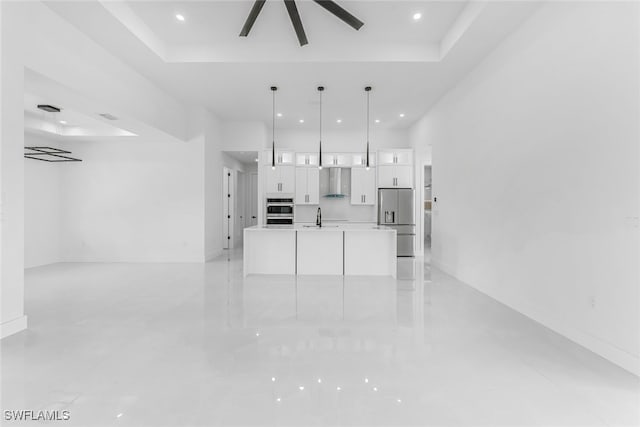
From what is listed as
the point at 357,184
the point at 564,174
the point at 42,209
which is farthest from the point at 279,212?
the point at 564,174

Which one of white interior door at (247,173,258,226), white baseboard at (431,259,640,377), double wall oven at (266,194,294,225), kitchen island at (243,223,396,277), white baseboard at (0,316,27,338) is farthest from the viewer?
white interior door at (247,173,258,226)

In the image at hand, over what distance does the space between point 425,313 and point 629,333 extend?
1.68 metres

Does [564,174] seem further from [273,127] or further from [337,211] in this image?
[273,127]

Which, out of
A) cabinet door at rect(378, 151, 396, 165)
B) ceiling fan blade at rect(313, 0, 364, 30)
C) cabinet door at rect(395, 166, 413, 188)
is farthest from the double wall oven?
ceiling fan blade at rect(313, 0, 364, 30)

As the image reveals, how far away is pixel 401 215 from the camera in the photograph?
786 cm

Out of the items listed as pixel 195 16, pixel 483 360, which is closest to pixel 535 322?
pixel 483 360

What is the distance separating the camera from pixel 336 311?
3.61 metres

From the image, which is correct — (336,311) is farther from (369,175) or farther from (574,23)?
(369,175)

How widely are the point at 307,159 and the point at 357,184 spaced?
4.90 ft

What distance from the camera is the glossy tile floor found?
5.99 ft

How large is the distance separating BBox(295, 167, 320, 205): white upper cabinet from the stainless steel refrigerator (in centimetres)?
172

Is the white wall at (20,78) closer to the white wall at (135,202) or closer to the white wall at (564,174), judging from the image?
the white wall at (135,202)

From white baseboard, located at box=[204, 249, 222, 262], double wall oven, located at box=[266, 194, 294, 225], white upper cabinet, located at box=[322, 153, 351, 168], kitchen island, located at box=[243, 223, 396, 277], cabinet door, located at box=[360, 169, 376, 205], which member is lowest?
white baseboard, located at box=[204, 249, 222, 262]

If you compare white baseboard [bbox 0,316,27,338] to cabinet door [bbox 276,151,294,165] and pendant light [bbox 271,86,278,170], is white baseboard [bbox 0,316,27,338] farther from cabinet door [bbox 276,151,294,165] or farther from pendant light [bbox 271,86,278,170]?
cabinet door [bbox 276,151,294,165]
